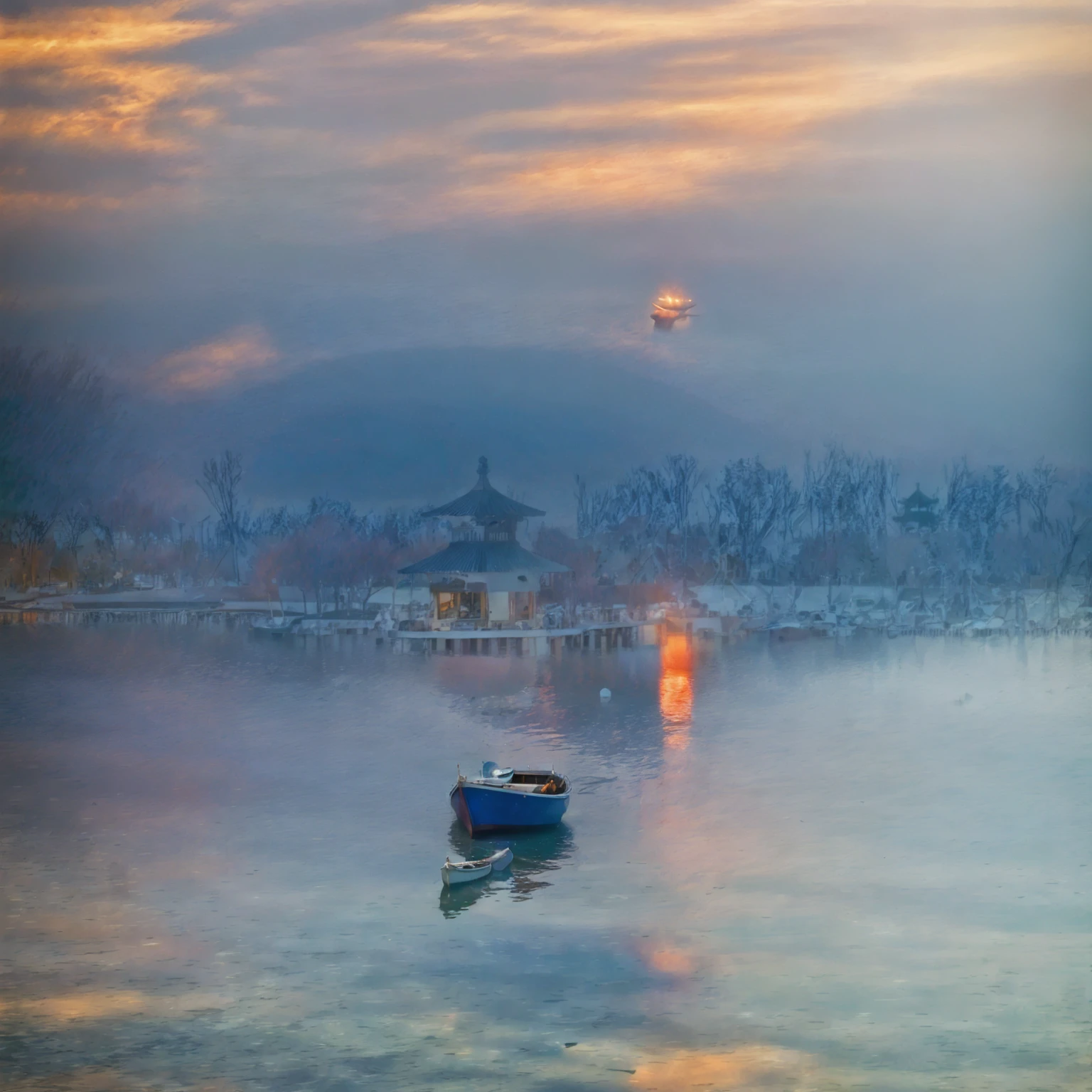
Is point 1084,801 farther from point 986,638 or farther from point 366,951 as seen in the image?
point 986,638

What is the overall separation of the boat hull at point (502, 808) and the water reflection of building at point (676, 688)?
3447mm

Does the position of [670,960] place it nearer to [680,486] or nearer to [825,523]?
[680,486]

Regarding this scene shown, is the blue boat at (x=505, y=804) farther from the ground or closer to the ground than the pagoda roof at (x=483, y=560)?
closer to the ground

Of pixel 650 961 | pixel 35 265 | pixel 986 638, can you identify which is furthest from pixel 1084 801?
pixel 986 638

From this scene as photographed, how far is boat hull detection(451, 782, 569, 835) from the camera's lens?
8.37m

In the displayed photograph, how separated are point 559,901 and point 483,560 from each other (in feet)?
41.3

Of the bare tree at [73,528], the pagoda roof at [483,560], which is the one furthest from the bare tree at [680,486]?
the bare tree at [73,528]

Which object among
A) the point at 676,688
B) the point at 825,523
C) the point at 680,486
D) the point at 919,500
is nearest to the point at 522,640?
the point at 680,486

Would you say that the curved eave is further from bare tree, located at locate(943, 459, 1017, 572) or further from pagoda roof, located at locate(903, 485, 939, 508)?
bare tree, located at locate(943, 459, 1017, 572)

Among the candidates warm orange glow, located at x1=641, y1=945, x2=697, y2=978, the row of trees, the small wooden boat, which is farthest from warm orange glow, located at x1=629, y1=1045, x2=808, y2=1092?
the row of trees

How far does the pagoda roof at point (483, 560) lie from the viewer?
19.1 m

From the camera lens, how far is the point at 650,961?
20.3 feet

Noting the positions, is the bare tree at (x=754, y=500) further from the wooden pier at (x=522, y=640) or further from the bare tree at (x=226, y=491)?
the bare tree at (x=226, y=491)

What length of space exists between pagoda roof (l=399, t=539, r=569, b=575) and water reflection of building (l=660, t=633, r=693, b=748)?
1857mm
